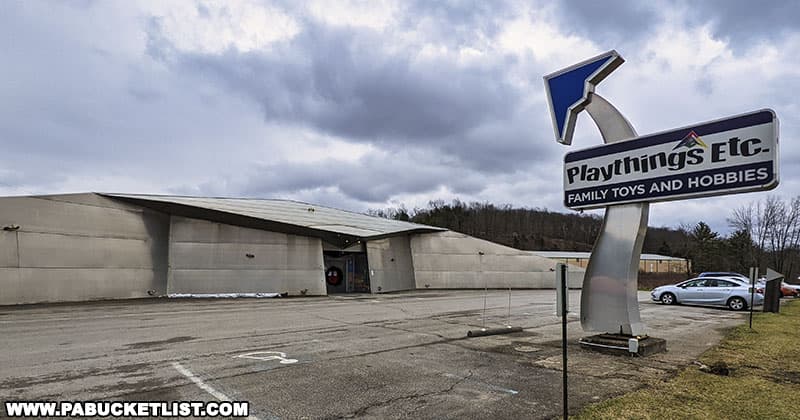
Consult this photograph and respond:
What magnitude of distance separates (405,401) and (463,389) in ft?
3.47

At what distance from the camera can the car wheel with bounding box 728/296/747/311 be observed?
67.8 ft

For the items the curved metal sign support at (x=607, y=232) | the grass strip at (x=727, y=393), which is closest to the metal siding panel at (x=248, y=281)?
the curved metal sign support at (x=607, y=232)

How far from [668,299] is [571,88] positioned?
56.2 feet

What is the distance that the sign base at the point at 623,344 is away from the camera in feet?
30.3

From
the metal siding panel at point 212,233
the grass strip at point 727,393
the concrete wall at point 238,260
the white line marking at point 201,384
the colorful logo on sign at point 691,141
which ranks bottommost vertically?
the grass strip at point 727,393

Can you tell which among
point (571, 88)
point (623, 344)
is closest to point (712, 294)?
point (623, 344)

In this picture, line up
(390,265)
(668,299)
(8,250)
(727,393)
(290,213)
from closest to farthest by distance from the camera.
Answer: (727,393) < (8,250) < (668,299) < (290,213) < (390,265)

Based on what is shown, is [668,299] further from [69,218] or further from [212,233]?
[69,218]

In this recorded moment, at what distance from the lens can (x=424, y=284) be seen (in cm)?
3412

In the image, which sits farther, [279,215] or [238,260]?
[279,215]

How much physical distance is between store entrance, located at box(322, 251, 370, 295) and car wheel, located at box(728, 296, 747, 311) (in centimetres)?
1962

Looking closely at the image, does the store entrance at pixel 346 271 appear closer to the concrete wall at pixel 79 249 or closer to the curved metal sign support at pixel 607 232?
the concrete wall at pixel 79 249

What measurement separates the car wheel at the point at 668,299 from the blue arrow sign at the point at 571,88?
54.4ft

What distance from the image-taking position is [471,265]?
117 feet
